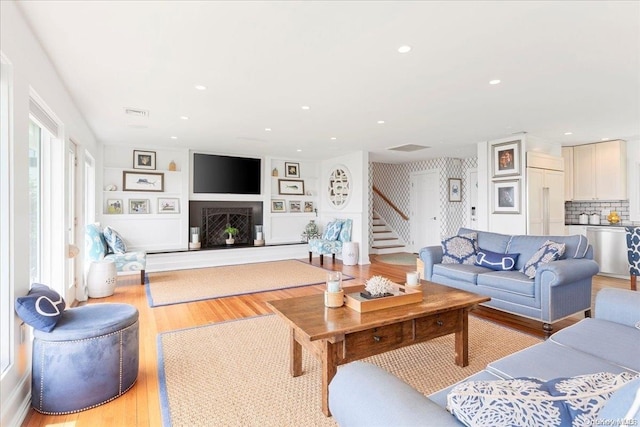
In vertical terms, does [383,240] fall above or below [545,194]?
below

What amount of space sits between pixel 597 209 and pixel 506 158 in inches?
93.4

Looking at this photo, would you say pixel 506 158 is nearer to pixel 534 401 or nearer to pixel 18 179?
pixel 534 401

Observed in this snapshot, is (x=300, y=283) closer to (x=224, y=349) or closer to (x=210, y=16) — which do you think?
(x=224, y=349)

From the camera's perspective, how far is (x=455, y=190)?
306 inches

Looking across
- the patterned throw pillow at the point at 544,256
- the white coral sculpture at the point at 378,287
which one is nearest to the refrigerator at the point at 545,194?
the patterned throw pillow at the point at 544,256

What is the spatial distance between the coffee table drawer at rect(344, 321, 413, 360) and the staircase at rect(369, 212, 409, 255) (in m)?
6.04

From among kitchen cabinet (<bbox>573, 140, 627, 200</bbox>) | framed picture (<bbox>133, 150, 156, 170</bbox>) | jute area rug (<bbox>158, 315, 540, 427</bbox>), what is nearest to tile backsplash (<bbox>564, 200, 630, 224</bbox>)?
kitchen cabinet (<bbox>573, 140, 627, 200</bbox>)

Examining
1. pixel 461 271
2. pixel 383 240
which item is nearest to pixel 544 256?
pixel 461 271

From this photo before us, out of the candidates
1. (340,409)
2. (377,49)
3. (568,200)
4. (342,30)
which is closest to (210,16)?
(342,30)

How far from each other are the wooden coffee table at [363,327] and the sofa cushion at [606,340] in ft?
1.87

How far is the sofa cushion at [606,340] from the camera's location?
1577mm

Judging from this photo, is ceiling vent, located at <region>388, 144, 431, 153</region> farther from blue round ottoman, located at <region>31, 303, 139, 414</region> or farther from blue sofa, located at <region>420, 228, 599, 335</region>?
blue round ottoman, located at <region>31, 303, 139, 414</region>

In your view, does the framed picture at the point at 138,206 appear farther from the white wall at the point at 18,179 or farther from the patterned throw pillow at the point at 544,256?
the patterned throw pillow at the point at 544,256

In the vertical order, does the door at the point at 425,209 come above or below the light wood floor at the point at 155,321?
above
